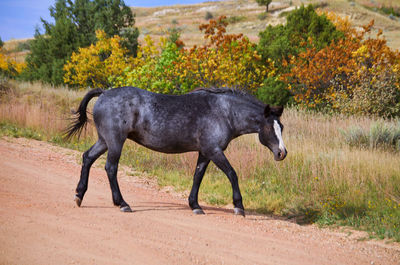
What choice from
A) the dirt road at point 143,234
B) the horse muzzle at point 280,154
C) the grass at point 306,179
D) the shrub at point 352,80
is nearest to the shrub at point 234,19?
the shrub at point 352,80

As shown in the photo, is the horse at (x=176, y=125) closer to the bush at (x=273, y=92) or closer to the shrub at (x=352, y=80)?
the shrub at (x=352, y=80)

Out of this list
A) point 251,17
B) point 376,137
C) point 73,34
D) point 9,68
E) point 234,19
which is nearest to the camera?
point 376,137

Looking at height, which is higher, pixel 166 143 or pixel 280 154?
pixel 166 143

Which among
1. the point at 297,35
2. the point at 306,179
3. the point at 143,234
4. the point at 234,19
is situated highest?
the point at 234,19

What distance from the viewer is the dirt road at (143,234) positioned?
4.14 meters

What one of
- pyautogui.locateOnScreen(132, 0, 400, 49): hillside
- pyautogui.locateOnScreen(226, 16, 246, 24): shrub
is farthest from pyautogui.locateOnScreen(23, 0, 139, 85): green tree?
pyautogui.locateOnScreen(226, 16, 246, 24): shrub

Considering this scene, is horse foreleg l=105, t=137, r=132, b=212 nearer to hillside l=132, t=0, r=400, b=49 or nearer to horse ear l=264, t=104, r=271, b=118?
horse ear l=264, t=104, r=271, b=118

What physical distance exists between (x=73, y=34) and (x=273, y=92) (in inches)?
675

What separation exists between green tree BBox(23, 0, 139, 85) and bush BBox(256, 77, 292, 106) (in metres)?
13.1

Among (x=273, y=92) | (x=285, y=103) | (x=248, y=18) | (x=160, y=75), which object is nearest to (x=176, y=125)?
(x=160, y=75)

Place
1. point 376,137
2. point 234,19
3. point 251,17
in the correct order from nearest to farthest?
1. point 376,137
2. point 234,19
3. point 251,17

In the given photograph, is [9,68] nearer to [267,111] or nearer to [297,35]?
[297,35]

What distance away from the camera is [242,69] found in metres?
16.8

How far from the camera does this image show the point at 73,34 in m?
28.9
